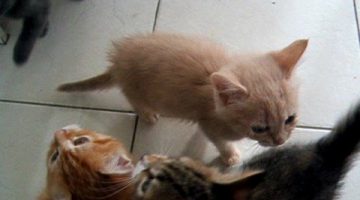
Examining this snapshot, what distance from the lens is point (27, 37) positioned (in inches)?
57.4

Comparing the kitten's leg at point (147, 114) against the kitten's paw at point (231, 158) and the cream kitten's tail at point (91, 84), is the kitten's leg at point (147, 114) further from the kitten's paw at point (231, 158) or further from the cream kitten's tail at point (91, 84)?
the kitten's paw at point (231, 158)

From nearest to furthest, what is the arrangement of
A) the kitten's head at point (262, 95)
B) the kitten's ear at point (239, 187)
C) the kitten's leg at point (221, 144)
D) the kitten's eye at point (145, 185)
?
1. the kitten's ear at point (239, 187)
2. the kitten's eye at point (145, 185)
3. the kitten's head at point (262, 95)
4. the kitten's leg at point (221, 144)

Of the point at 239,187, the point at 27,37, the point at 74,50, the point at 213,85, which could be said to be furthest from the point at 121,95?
the point at 239,187

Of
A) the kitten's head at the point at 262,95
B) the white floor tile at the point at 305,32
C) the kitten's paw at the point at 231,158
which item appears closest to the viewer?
the kitten's head at the point at 262,95

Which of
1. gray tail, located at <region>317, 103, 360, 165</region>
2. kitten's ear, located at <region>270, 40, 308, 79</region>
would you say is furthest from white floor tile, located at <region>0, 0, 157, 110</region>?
gray tail, located at <region>317, 103, 360, 165</region>

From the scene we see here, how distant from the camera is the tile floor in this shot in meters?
1.32

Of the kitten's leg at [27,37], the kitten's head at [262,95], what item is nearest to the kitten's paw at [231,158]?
the kitten's head at [262,95]

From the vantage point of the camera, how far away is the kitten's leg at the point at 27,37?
1437 millimetres

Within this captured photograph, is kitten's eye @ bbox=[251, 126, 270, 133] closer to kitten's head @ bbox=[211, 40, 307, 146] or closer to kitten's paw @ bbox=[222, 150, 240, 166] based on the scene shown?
kitten's head @ bbox=[211, 40, 307, 146]

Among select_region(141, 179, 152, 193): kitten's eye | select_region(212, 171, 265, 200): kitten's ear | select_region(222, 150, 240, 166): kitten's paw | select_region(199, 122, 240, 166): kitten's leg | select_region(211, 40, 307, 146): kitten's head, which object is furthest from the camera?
select_region(222, 150, 240, 166): kitten's paw

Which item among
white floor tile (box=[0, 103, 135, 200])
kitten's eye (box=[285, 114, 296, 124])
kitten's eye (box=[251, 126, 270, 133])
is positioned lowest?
white floor tile (box=[0, 103, 135, 200])

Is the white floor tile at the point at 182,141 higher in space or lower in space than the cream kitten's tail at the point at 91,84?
lower

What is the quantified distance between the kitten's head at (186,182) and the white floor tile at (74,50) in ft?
1.77

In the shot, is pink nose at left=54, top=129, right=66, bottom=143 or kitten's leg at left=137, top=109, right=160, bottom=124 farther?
kitten's leg at left=137, top=109, right=160, bottom=124
